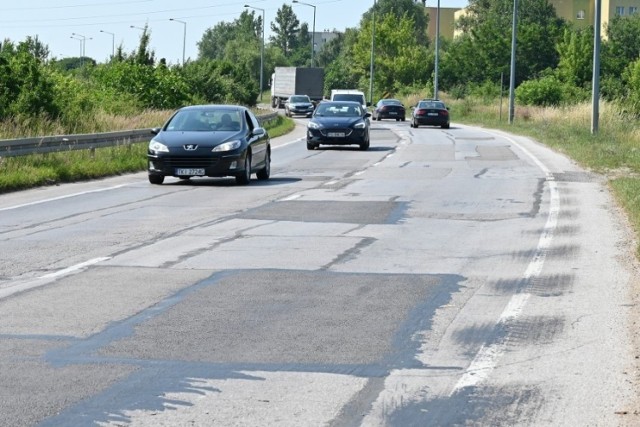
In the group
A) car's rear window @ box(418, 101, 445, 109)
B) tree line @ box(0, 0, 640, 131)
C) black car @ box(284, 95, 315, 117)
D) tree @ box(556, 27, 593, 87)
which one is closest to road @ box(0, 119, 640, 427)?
tree line @ box(0, 0, 640, 131)

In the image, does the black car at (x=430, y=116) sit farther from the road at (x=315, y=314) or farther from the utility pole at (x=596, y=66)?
the road at (x=315, y=314)

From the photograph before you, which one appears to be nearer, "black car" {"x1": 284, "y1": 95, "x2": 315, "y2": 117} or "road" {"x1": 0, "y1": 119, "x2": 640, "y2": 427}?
"road" {"x1": 0, "y1": 119, "x2": 640, "y2": 427}

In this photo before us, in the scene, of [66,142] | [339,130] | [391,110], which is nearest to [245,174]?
[66,142]

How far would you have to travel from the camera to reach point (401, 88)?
122 m

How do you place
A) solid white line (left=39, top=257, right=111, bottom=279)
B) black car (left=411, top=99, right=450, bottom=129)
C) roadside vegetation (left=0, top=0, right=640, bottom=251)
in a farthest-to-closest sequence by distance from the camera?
1. black car (left=411, top=99, right=450, bottom=129)
2. roadside vegetation (left=0, top=0, right=640, bottom=251)
3. solid white line (left=39, top=257, right=111, bottom=279)

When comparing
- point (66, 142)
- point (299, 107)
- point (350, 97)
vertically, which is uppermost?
point (350, 97)

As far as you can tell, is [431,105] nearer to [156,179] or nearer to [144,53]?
[144,53]

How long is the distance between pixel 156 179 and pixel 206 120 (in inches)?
63.9

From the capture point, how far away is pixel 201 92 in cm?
6506

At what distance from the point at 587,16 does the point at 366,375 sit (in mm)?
167068

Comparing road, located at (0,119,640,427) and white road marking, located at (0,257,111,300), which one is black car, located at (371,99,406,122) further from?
white road marking, located at (0,257,111,300)

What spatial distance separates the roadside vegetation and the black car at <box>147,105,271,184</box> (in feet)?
7.04

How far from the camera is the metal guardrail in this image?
25.0 metres

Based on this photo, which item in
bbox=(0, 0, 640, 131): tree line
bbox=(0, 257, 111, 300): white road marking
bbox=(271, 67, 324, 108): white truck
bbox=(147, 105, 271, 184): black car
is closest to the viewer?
bbox=(0, 257, 111, 300): white road marking
